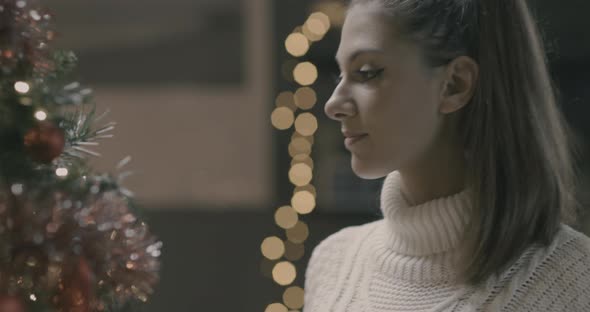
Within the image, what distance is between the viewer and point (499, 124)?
1128 mm

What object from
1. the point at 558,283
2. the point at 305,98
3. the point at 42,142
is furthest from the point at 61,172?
the point at 305,98

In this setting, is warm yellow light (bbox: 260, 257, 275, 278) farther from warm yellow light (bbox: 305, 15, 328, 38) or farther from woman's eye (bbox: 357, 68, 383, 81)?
woman's eye (bbox: 357, 68, 383, 81)

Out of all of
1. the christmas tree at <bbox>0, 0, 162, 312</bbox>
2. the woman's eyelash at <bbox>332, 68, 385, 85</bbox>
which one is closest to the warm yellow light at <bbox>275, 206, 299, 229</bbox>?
the woman's eyelash at <bbox>332, 68, 385, 85</bbox>

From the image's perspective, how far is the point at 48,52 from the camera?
0.96 metres

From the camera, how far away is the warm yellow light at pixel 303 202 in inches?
105

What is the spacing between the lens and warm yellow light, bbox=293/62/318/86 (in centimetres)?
261

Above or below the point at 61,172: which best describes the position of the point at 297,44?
above

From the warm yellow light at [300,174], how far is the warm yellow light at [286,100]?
19 cm

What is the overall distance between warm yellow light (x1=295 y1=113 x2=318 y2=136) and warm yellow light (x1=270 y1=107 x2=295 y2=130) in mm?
36

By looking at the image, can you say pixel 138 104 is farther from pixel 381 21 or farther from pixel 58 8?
pixel 381 21

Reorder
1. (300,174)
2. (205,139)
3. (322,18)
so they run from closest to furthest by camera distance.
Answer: (322,18)
(300,174)
(205,139)

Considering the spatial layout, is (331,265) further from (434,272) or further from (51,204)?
(51,204)

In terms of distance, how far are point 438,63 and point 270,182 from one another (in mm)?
1653

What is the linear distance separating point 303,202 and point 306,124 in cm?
25
